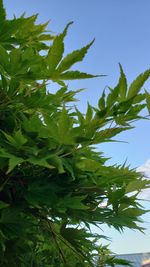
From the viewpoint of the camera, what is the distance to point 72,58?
1862 mm

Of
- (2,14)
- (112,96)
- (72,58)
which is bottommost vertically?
(112,96)

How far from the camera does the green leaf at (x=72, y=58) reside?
1.84m

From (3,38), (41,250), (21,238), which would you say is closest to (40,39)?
(3,38)

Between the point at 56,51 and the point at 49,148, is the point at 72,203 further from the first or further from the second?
the point at 56,51

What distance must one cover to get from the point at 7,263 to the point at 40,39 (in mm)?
1475

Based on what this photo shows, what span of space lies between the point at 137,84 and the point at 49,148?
0.53 m

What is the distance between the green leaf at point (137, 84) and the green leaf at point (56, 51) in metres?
0.39

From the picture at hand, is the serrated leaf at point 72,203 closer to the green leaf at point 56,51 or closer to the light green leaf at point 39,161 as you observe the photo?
the light green leaf at point 39,161

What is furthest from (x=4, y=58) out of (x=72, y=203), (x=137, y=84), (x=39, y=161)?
(x=72, y=203)

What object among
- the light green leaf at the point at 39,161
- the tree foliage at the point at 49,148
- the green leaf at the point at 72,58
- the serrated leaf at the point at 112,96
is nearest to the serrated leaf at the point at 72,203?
the tree foliage at the point at 49,148

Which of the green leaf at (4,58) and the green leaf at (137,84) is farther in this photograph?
the green leaf at (137,84)

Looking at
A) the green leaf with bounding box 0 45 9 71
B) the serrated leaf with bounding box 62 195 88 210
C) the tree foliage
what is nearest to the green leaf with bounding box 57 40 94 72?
the tree foliage

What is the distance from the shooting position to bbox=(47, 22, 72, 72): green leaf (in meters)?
1.83

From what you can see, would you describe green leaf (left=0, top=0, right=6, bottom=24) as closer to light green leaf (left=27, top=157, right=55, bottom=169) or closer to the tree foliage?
the tree foliage
